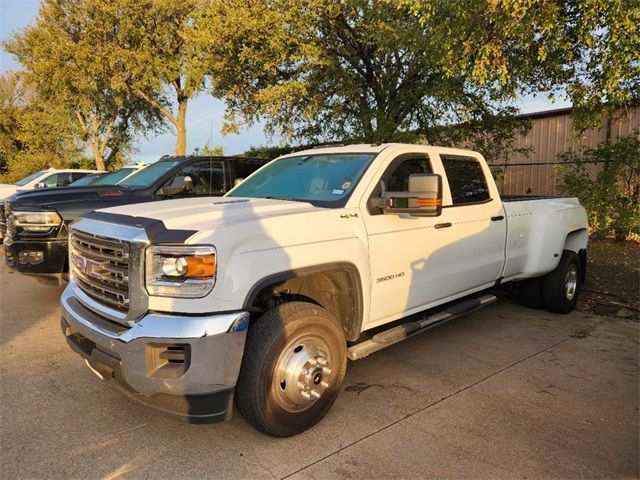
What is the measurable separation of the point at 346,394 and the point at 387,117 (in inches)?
364

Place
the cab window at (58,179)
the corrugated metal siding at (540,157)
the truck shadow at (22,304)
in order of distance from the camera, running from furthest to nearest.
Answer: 1. the corrugated metal siding at (540,157)
2. the cab window at (58,179)
3. the truck shadow at (22,304)

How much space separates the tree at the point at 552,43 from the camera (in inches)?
218

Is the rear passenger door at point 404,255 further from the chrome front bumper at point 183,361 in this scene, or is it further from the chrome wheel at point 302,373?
the chrome front bumper at point 183,361

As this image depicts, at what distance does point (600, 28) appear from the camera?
19.3 ft

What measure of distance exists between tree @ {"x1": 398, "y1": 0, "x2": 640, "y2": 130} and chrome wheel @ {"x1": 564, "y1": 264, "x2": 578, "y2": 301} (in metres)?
2.20

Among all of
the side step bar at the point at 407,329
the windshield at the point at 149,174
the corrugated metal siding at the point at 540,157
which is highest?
the corrugated metal siding at the point at 540,157

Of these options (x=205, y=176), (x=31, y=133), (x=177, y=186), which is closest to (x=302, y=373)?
(x=177, y=186)

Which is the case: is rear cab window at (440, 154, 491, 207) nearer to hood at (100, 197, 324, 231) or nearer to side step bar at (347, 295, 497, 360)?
side step bar at (347, 295, 497, 360)

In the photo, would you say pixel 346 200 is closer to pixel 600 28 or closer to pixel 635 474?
pixel 635 474

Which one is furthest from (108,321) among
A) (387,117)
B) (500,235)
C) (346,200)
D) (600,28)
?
(387,117)

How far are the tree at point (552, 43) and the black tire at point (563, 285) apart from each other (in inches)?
83.1

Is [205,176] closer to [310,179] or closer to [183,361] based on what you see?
[310,179]

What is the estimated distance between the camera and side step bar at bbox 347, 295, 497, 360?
3719mm

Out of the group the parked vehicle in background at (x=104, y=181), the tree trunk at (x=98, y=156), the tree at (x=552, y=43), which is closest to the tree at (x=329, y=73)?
the tree at (x=552, y=43)
